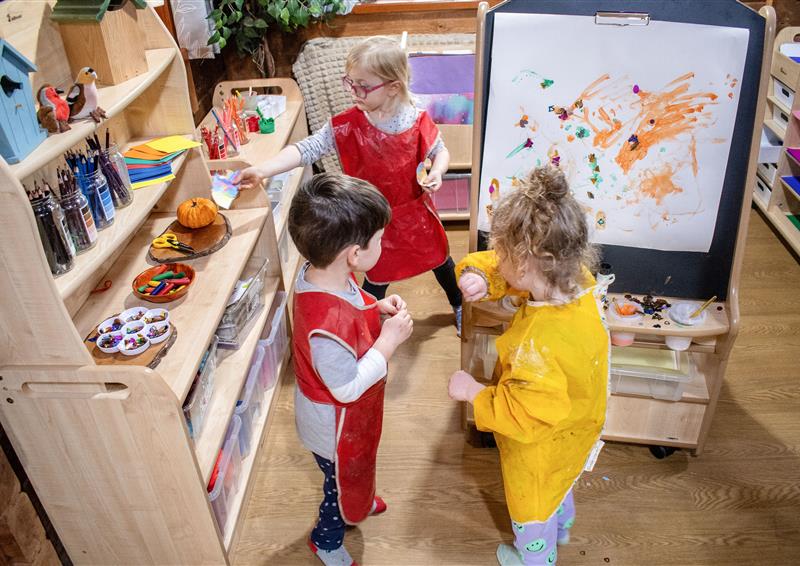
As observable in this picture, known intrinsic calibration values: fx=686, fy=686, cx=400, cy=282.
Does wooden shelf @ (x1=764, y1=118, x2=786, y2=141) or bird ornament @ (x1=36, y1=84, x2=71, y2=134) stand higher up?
bird ornament @ (x1=36, y1=84, x2=71, y2=134)

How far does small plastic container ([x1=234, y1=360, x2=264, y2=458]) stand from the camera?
2066 millimetres

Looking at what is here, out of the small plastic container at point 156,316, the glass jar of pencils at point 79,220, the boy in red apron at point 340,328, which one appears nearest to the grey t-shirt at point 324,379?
the boy in red apron at point 340,328

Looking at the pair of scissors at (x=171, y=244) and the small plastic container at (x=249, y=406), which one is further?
the small plastic container at (x=249, y=406)

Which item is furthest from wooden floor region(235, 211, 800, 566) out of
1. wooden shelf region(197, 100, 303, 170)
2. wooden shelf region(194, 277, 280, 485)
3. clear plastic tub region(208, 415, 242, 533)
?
wooden shelf region(197, 100, 303, 170)

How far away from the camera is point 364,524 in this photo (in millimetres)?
2020

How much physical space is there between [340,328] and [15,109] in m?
0.74

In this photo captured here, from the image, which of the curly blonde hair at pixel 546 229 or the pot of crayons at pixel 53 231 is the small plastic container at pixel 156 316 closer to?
the pot of crayons at pixel 53 231

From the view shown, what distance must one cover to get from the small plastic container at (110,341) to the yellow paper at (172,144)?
1.84 feet

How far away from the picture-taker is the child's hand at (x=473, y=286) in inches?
65.1

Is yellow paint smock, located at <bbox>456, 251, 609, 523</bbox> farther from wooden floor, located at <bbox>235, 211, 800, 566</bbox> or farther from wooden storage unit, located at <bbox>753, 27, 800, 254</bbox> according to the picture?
wooden storage unit, located at <bbox>753, 27, 800, 254</bbox>

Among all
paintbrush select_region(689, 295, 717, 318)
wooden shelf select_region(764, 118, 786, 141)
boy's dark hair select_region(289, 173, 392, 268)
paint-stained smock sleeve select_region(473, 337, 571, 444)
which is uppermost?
boy's dark hair select_region(289, 173, 392, 268)

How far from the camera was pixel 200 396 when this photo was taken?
5.84 feet

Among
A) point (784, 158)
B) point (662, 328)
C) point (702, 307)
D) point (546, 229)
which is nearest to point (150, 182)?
point (546, 229)

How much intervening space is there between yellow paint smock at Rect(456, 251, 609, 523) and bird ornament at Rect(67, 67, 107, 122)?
1.03 meters
